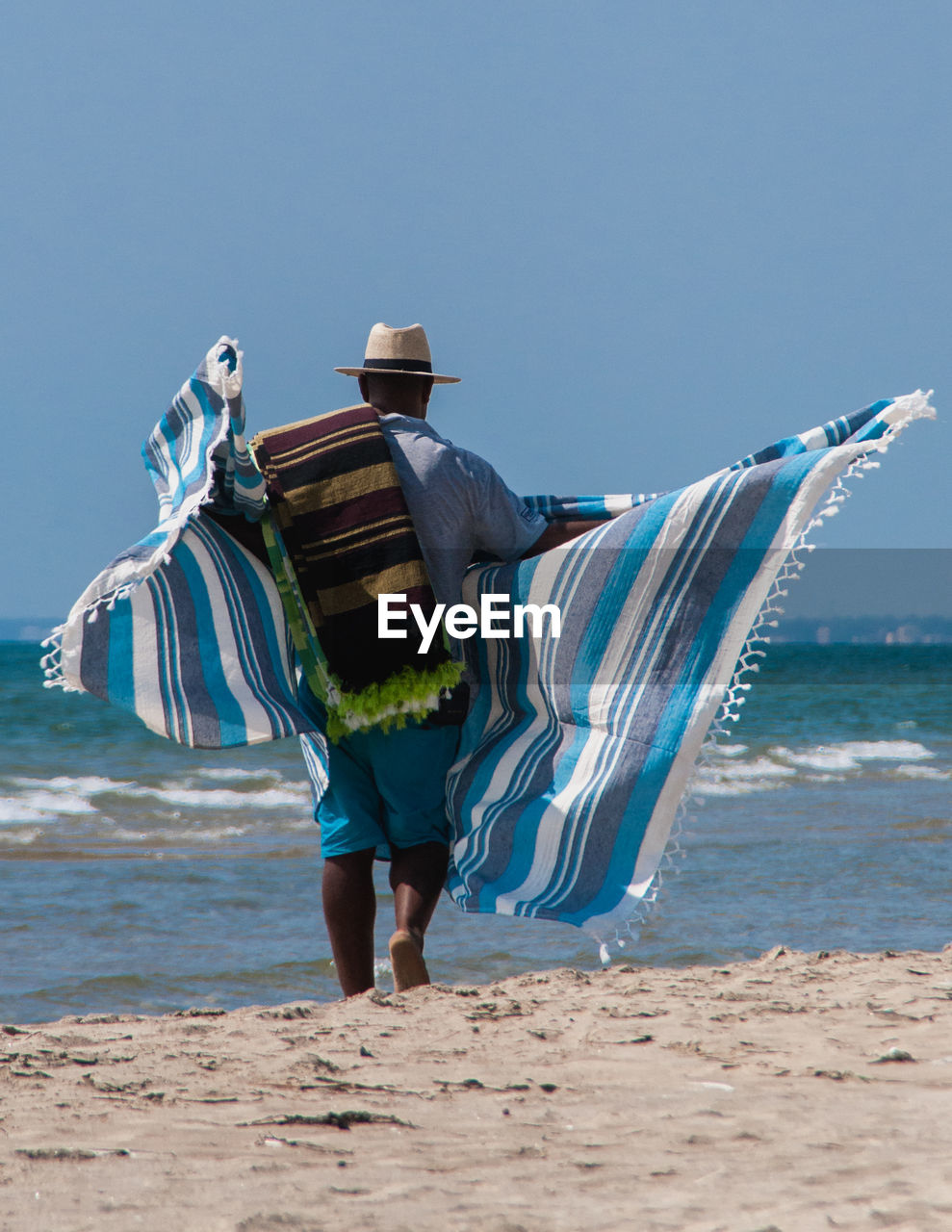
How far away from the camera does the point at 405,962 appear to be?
114 inches

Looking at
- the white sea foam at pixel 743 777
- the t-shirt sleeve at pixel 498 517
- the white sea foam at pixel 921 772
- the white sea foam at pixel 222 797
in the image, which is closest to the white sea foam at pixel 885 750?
the white sea foam at pixel 921 772

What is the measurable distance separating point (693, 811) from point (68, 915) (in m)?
5.22

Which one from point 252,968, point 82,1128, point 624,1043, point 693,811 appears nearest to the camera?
point 82,1128

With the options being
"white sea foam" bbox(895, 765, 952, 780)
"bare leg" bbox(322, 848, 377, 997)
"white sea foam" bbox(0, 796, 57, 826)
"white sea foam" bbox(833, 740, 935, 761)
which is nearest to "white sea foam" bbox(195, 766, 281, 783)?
"white sea foam" bbox(0, 796, 57, 826)

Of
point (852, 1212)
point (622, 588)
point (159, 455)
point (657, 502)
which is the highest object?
point (159, 455)

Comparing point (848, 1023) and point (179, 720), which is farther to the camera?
point (179, 720)

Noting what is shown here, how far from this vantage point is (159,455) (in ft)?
10.7

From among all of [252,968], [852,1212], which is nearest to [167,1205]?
[852,1212]

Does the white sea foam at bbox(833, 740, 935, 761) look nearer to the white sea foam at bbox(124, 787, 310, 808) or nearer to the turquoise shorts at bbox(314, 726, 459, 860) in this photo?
the white sea foam at bbox(124, 787, 310, 808)

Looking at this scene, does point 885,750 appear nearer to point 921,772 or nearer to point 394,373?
point 921,772

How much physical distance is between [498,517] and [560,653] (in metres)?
0.39

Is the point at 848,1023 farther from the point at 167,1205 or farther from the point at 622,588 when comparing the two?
the point at 167,1205
